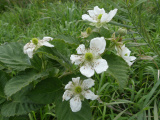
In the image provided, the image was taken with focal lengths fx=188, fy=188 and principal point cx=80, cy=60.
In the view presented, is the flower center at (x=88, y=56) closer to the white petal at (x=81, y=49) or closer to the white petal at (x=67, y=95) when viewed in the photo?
the white petal at (x=81, y=49)

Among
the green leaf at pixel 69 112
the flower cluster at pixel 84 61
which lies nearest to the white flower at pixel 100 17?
the flower cluster at pixel 84 61

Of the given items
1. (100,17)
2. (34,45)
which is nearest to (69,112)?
(34,45)

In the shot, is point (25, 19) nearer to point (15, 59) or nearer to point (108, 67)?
point (15, 59)

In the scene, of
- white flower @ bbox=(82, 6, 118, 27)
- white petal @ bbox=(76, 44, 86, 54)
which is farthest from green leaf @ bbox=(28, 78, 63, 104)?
white flower @ bbox=(82, 6, 118, 27)

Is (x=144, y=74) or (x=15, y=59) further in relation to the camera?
(x=144, y=74)

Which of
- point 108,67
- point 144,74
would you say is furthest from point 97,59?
point 144,74

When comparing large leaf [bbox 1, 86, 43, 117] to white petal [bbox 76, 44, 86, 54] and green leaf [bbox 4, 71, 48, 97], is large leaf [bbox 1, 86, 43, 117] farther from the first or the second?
white petal [bbox 76, 44, 86, 54]
